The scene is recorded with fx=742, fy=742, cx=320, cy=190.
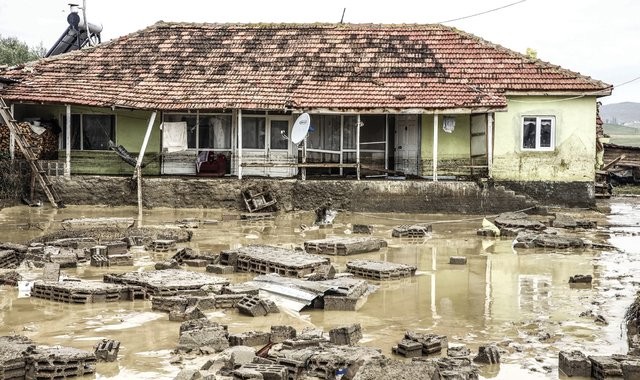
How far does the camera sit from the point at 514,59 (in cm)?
2358

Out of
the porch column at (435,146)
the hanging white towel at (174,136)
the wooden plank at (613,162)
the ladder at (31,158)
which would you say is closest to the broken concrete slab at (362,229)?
the porch column at (435,146)

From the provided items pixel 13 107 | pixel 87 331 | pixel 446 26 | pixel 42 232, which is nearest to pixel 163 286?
pixel 87 331

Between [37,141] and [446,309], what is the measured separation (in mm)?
17239

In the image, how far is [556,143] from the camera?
74.0 ft

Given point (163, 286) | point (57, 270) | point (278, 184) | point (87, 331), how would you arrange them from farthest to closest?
point (278, 184) → point (57, 270) → point (163, 286) → point (87, 331)

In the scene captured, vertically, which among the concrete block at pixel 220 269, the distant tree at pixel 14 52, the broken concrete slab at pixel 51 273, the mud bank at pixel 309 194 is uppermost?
the distant tree at pixel 14 52

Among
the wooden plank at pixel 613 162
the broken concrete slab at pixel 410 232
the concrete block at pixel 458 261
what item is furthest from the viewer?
the wooden plank at pixel 613 162

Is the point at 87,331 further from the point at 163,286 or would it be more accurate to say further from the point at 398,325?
the point at 398,325

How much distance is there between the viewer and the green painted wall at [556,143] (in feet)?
73.5

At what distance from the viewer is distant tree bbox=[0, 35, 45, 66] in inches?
1674

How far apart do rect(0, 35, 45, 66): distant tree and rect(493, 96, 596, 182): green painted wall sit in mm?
29693

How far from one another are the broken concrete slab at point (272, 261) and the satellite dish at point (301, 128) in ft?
30.1

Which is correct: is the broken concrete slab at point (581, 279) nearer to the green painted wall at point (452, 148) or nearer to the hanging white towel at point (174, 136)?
the green painted wall at point (452, 148)

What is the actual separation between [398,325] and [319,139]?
1560 centimetres
